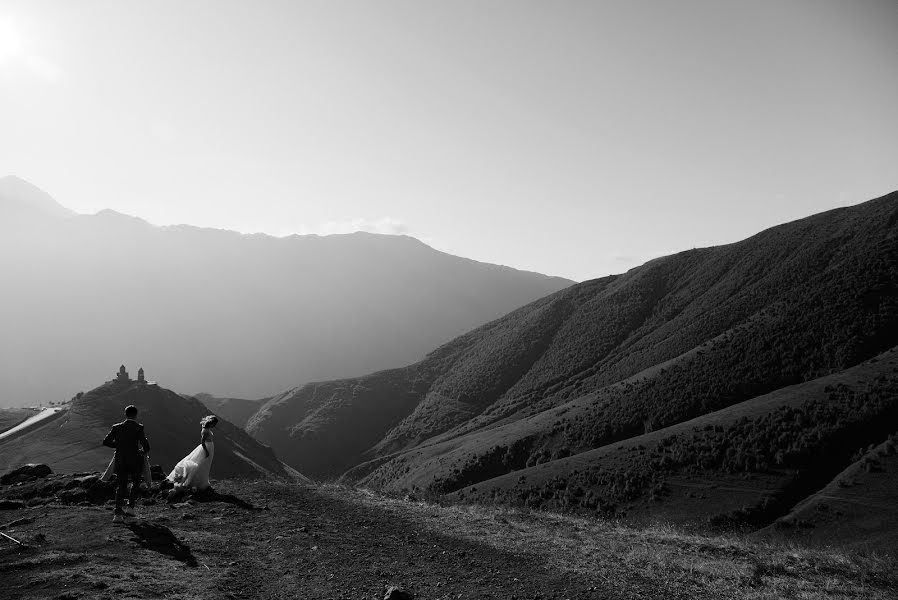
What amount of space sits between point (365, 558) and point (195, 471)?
6.78 meters

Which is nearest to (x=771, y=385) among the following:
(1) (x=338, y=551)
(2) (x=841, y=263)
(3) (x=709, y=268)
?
(2) (x=841, y=263)

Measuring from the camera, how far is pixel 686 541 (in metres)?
11.7

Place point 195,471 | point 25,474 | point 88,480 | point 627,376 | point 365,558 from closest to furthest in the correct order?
point 365,558
point 195,471
point 88,480
point 25,474
point 627,376

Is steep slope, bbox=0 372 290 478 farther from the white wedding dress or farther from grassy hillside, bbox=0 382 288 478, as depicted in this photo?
the white wedding dress

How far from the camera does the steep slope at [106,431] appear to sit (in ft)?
131

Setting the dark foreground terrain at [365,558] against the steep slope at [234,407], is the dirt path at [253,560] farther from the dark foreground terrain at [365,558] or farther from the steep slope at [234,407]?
the steep slope at [234,407]

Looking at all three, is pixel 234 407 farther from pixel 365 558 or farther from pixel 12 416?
pixel 365 558

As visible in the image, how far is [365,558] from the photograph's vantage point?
9023 millimetres

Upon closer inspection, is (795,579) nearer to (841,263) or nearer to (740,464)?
(740,464)

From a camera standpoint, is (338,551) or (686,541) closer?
(338,551)

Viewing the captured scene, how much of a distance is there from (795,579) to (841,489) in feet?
150

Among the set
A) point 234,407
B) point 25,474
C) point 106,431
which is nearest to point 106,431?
point 106,431

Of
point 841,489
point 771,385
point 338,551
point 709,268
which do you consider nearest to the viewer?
point 338,551

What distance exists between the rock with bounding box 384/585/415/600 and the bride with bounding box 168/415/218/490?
26.7 feet
